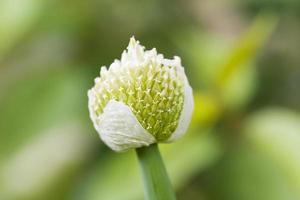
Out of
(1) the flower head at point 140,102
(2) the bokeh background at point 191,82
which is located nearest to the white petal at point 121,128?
(1) the flower head at point 140,102

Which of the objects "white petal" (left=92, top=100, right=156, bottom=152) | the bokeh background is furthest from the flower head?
the bokeh background

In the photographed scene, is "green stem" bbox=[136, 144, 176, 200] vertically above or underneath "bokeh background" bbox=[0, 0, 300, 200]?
underneath

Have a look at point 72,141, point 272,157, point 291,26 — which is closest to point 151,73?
point 272,157

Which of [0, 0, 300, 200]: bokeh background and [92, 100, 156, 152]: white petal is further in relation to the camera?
[0, 0, 300, 200]: bokeh background

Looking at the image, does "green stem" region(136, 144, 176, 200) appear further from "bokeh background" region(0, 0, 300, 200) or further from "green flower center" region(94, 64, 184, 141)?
"bokeh background" region(0, 0, 300, 200)

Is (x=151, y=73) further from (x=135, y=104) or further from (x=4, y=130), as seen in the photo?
(x=4, y=130)

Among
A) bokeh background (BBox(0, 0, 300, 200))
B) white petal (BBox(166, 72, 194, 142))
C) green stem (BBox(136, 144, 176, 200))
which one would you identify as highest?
bokeh background (BBox(0, 0, 300, 200))

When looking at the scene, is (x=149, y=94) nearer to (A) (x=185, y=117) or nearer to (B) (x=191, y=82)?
(A) (x=185, y=117)

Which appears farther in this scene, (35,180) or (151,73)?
(35,180)
